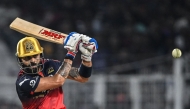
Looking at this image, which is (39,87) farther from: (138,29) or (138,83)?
(138,29)

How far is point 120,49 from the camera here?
11.0m

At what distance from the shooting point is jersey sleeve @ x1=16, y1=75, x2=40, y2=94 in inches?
225

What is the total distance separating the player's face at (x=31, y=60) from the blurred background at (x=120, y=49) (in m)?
4.06

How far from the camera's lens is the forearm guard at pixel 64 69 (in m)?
5.75

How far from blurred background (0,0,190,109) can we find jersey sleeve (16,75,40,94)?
4.03 metres

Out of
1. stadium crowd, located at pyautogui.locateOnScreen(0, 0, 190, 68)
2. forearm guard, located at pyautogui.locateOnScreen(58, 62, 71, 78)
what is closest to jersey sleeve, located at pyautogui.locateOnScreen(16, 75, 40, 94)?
forearm guard, located at pyautogui.locateOnScreen(58, 62, 71, 78)

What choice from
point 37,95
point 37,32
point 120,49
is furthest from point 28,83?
point 120,49

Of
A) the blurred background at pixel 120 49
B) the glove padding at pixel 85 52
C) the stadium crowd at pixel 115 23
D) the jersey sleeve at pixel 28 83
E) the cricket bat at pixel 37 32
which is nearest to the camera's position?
the jersey sleeve at pixel 28 83

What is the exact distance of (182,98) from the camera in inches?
A: 372

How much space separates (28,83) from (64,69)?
1.24 feet

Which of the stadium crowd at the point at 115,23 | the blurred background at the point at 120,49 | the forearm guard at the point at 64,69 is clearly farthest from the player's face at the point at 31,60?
the stadium crowd at the point at 115,23

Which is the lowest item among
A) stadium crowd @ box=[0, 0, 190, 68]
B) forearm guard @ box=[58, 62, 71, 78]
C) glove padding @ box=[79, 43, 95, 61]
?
forearm guard @ box=[58, 62, 71, 78]

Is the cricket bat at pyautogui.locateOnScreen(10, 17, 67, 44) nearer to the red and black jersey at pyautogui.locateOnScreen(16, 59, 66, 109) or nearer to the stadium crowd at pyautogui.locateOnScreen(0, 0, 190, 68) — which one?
the red and black jersey at pyautogui.locateOnScreen(16, 59, 66, 109)

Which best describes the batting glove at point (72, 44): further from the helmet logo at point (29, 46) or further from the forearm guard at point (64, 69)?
the helmet logo at point (29, 46)
